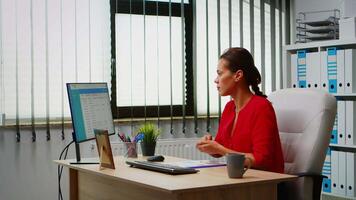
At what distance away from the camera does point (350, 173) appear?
362 cm

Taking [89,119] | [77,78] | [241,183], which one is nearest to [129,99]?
[77,78]

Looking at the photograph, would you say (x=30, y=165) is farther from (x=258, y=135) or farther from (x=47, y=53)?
(x=258, y=135)

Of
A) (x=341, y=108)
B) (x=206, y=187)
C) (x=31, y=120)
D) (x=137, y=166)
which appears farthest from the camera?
(x=341, y=108)

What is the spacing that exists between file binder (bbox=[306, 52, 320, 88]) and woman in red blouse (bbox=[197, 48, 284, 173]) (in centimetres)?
144

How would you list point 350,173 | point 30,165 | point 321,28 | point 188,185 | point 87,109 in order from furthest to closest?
point 321,28 < point 350,173 < point 30,165 < point 87,109 < point 188,185

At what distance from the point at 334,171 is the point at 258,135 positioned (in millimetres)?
1700

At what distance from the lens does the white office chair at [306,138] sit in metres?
2.35

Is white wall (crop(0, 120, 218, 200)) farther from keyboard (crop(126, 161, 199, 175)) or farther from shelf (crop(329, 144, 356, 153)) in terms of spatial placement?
shelf (crop(329, 144, 356, 153))

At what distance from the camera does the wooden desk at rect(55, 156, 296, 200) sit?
1774mm

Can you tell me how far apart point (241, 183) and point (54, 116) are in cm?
201

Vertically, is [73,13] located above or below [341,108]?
above

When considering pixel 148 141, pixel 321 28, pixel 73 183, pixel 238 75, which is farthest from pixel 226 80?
pixel 321 28

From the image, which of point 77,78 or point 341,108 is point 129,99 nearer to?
point 77,78

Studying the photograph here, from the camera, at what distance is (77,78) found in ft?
11.7
